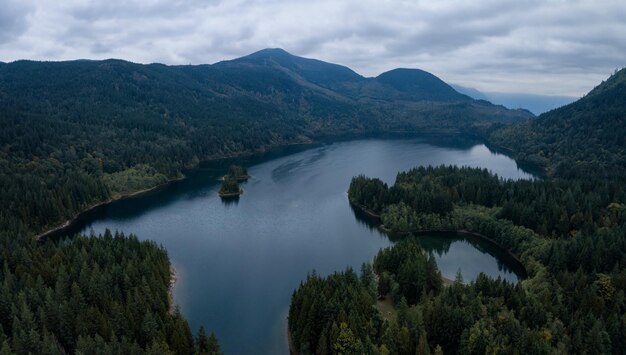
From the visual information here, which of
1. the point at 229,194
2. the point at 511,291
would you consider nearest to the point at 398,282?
the point at 511,291

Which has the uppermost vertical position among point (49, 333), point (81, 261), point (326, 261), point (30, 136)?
point (30, 136)

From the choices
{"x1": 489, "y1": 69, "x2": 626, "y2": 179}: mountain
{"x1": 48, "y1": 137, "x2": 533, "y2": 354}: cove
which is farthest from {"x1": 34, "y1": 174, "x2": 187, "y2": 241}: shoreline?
{"x1": 489, "y1": 69, "x2": 626, "y2": 179}: mountain

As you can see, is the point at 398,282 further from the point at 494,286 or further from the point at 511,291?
the point at 511,291

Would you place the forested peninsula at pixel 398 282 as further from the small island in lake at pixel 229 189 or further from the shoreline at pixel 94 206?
Result: the small island in lake at pixel 229 189

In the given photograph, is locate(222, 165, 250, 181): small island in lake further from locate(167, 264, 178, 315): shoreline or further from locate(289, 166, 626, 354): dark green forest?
locate(167, 264, 178, 315): shoreline

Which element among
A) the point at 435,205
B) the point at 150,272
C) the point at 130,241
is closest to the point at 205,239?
the point at 130,241

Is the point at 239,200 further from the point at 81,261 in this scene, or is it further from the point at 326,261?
the point at 81,261

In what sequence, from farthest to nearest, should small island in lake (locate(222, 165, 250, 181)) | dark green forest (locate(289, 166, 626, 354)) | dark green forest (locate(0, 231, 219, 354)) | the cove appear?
small island in lake (locate(222, 165, 250, 181)) → the cove → dark green forest (locate(289, 166, 626, 354)) → dark green forest (locate(0, 231, 219, 354))

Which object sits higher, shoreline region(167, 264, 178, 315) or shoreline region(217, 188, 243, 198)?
shoreline region(217, 188, 243, 198)
